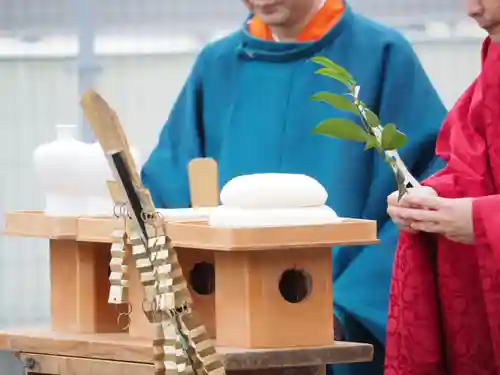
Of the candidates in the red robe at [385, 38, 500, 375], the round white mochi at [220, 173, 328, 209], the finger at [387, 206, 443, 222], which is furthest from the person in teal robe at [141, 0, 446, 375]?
the round white mochi at [220, 173, 328, 209]

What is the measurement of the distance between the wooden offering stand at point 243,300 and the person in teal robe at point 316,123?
1.23 feet

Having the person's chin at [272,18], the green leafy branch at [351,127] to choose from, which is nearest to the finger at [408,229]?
the green leafy branch at [351,127]

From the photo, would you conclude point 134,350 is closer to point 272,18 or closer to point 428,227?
point 428,227

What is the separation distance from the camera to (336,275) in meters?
2.09


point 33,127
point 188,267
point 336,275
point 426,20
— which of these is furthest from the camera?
point 33,127

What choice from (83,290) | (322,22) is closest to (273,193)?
(83,290)

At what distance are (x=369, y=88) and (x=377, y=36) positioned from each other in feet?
0.36

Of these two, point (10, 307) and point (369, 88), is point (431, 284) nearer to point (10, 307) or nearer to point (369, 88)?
point (369, 88)

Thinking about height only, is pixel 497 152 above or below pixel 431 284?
above

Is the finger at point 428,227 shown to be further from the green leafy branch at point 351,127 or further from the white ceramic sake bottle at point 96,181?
the white ceramic sake bottle at point 96,181

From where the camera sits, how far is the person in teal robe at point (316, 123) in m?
2.08

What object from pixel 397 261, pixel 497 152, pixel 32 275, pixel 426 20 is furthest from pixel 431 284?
pixel 32 275

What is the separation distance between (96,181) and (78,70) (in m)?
1.84

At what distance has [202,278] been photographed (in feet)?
5.64
